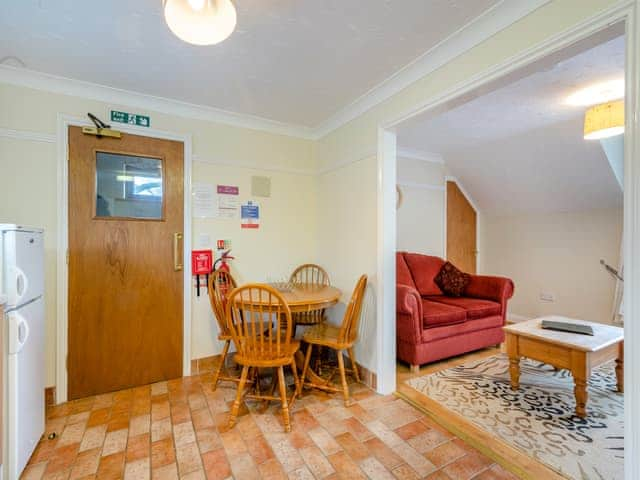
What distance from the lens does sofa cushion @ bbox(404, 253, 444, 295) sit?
3.68m

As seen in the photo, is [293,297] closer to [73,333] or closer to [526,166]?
[73,333]

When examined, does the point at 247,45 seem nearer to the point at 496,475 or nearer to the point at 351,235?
the point at 351,235

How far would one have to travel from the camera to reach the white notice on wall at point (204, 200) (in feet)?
8.86

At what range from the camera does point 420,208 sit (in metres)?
4.28

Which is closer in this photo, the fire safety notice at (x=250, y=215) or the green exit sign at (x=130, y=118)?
the green exit sign at (x=130, y=118)

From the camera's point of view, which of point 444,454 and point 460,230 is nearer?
point 444,454

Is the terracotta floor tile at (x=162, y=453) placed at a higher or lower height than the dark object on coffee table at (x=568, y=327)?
lower

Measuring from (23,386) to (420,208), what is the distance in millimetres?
4218

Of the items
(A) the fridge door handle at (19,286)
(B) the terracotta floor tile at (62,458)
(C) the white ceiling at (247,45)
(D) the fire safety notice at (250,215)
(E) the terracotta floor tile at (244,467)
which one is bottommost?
(B) the terracotta floor tile at (62,458)

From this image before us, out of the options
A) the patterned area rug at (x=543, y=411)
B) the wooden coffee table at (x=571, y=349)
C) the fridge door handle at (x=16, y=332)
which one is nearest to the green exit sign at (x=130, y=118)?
the fridge door handle at (x=16, y=332)

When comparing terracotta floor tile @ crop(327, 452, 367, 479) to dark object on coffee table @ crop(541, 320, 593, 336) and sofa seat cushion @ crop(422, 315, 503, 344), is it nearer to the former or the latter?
sofa seat cushion @ crop(422, 315, 503, 344)

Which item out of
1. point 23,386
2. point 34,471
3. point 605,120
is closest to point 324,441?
point 34,471

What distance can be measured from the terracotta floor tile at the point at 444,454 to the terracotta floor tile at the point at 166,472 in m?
1.34

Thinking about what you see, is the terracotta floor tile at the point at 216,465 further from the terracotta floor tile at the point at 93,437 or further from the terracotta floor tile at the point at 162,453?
the terracotta floor tile at the point at 93,437
